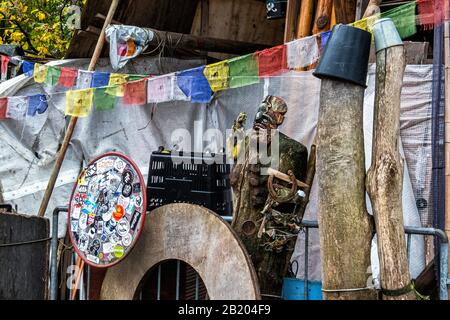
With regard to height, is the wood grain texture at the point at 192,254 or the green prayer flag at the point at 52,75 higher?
the green prayer flag at the point at 52,75

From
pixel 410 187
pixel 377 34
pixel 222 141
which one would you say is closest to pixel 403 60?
pixel 377 34

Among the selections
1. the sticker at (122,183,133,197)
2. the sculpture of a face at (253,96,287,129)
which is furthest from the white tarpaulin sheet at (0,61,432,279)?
the sticker at (122,183,133,197)

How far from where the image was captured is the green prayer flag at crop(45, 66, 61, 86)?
31.4 feet

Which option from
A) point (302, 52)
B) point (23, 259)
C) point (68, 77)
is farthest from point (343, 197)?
point (68, 77)

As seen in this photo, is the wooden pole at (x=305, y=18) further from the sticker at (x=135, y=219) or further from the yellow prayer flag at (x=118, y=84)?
the sticker at (x=135, y=219)

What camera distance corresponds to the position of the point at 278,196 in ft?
20.4

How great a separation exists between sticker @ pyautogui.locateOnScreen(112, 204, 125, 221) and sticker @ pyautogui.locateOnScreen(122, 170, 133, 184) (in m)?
0.19

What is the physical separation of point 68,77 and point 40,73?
1.41 feet

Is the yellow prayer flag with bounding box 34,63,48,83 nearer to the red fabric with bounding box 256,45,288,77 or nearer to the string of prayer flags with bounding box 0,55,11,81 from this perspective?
the string of prayer flags with bounding box 0,55,11,81

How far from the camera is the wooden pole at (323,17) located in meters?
8.54

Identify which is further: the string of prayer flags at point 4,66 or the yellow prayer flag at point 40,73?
the string of prayer flags at point 4,66

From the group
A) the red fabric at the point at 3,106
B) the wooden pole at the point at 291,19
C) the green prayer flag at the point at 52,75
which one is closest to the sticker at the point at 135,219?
the wooden pole at the point at 291,19
